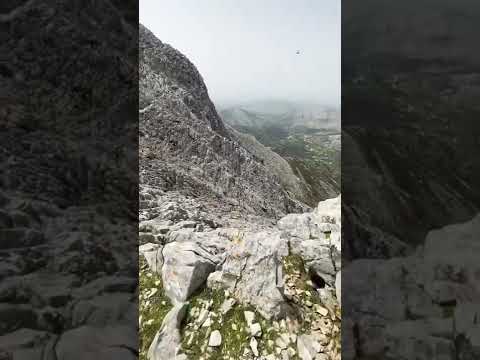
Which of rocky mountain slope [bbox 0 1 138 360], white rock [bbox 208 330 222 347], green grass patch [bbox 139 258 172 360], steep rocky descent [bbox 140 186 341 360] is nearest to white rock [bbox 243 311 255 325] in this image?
steep rocky descent [bbox 140 186 341 360]

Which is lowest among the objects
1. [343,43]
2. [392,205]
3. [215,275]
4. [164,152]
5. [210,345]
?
[210,345]

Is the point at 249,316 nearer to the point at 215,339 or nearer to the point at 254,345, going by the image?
the point at 254,345

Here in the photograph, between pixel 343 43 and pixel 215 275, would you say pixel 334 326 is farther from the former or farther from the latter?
pixel 343 43

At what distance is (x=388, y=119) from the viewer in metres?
6.01

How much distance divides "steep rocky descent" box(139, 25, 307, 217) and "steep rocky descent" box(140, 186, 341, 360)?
4902 mm

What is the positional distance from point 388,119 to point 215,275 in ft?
15.7

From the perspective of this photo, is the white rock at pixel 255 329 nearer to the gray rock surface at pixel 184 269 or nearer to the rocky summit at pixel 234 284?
the rocky summit at pixel 234 284

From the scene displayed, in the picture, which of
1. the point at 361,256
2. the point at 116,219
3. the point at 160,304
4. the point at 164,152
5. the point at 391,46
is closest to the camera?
the point at 160,304

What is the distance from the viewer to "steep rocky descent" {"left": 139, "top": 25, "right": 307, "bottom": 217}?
1069 cm

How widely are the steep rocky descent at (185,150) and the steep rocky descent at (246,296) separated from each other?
490cm

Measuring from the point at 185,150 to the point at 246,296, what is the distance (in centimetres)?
837

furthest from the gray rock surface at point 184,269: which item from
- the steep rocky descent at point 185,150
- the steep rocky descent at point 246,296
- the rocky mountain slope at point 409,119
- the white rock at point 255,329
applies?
A: the steep rocky descent at point 185,150

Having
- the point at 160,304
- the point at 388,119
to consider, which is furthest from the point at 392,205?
the point at 160,304

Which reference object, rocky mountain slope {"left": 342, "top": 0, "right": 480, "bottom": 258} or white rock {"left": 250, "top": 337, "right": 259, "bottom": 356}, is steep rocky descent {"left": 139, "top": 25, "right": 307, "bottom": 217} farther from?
white rock {"left": 250, "top": 337, "right": 259, "bottom": 356}
